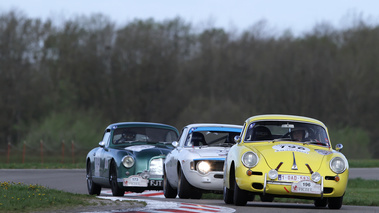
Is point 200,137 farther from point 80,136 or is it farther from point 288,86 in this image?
point 288,86

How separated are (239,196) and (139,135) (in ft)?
20.5

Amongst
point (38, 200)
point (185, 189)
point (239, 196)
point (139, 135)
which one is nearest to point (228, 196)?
point (239, 196)

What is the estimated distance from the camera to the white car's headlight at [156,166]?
18.1m

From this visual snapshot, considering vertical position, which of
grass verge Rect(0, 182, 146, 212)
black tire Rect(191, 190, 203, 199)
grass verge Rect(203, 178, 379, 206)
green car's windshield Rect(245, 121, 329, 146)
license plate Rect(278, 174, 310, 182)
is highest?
green car's windshield Rect(245, 121, 329, 146)

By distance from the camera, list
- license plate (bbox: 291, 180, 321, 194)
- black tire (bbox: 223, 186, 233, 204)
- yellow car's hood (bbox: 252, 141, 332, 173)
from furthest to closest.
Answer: black tire (bbox: 223, 186, 233, 204) → yellow car's hood (bbox: 252, 141, 332, 173) → license plate (bbox: 291, 180, 321, 194)

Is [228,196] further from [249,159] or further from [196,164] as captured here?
[196,164]

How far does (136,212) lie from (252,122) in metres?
3.44

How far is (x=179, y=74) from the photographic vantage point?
7875cm

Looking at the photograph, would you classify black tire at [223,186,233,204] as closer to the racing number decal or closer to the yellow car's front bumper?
the yellow car's front bumper

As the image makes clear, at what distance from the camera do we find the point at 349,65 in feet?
239

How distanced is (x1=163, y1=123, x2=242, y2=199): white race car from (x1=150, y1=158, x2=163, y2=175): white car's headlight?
13.9 inches

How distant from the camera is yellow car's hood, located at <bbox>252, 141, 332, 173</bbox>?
13.2 metres

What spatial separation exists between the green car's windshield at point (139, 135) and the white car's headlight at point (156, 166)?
1.33 meters

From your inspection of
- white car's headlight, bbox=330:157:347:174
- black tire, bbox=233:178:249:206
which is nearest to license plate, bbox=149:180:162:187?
black tire, bbox=233:178:249:206
